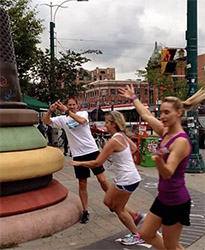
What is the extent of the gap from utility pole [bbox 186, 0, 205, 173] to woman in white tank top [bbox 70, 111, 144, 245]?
18.2ft

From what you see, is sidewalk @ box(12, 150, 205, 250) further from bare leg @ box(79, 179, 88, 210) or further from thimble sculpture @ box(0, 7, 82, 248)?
bare leg @ box(79, 179, 88, 210)

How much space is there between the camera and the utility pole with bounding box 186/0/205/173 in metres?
9.21

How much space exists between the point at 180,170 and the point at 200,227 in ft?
7.76

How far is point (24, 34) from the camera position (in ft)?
50.8

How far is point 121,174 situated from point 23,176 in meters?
1.30

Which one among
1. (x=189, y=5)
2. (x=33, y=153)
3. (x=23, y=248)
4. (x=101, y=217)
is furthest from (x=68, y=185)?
(x=189, y=5)

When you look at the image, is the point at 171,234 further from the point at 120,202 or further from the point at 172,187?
the point at 120,202

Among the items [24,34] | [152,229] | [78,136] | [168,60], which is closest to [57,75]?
[24,34]

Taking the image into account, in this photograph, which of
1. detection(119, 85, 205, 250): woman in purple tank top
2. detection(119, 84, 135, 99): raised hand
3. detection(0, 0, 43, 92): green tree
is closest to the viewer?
detection(119, 85, 205, 250): woman in purple tank top

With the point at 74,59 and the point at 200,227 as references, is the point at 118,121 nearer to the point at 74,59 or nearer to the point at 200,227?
the point at 200,227

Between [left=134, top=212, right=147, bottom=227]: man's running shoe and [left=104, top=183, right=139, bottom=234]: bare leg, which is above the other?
[left=104, top=183, right=139, bottom=234]: bare leg

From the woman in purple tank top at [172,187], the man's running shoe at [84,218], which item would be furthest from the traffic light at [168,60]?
the woman in purple tank top at [172,187]

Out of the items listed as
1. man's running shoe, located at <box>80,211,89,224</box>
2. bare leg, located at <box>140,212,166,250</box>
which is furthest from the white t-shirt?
bare leg, located at <box>140,212,166,250</box>

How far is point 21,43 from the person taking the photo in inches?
600
